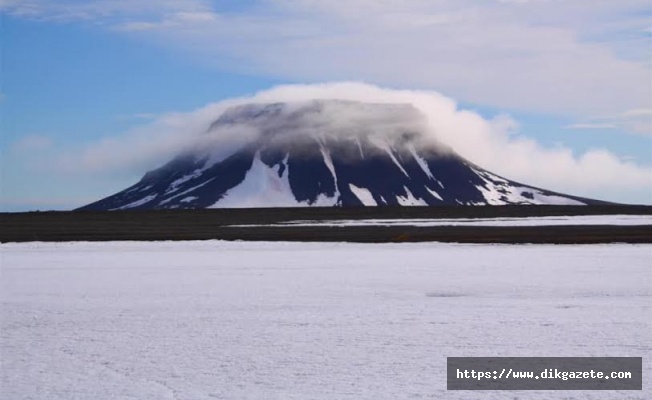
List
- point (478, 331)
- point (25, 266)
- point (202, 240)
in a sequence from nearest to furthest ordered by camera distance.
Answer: point (478, 331) → point (25, 266) → point (202, 240)

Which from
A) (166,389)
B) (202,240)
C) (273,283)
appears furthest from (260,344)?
(202,240)

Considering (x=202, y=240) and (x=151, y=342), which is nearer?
(x=151, y=342)

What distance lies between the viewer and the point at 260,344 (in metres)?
11.9

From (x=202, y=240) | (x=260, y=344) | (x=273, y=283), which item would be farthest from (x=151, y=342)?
(x=202, y=240)

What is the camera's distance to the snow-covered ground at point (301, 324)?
9.65 metres

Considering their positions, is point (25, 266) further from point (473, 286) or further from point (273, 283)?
point (473, 286)

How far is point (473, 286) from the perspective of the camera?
19312 millimetres

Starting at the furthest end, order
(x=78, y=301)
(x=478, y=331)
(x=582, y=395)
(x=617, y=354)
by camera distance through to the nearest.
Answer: (x=78, y=301), (x=478, y=331), (x=617, y=354), (x=582, y=395)

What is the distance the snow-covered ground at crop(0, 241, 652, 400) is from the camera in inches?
380

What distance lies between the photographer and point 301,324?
44.8ft

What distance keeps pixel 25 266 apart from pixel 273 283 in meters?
10.0

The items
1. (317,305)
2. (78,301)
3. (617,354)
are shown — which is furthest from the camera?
(78,301)

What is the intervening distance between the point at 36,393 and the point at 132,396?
3.66 ft

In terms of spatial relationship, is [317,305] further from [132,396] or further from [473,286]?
[132,396]
